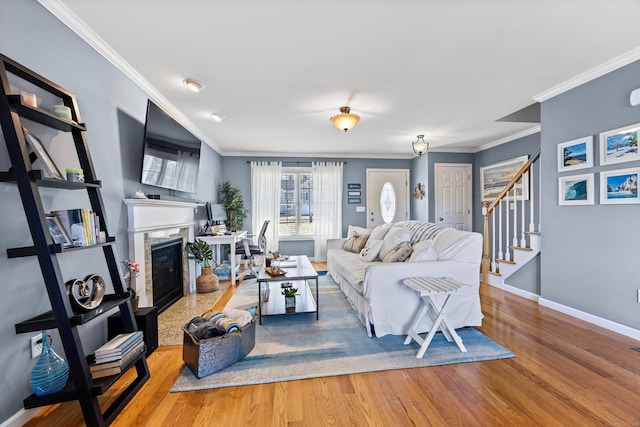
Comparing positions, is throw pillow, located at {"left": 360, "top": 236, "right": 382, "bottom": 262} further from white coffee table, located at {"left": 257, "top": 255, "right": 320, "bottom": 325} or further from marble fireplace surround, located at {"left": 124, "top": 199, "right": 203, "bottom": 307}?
marble fireplace surround, located at {"left": 124, "top": 199, "right": 203, "bottom": 307}

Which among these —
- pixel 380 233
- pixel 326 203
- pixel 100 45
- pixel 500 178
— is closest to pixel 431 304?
pixel 380 233

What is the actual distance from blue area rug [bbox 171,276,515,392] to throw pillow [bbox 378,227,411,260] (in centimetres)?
94

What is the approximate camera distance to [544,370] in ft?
6.37

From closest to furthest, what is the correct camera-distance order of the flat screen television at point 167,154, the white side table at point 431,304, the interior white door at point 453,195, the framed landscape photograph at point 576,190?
the white side table at point 431,304 < the flat screen television at point 167,154 < the framed landscape photograph at point 576,190 < the interior white door at point 453,195

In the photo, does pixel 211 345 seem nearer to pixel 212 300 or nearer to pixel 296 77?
pixel 212 300

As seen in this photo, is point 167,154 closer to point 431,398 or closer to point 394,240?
point 394,240

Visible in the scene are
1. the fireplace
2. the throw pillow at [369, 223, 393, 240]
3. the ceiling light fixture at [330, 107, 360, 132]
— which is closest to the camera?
the fireplace

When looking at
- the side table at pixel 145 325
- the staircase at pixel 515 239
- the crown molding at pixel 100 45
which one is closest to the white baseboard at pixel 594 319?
the staircase at pixel 515 239

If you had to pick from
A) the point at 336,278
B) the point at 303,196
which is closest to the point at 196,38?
the point at 336,278

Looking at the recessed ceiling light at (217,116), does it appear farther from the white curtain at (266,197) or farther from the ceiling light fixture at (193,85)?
the white curtain at (266,197)

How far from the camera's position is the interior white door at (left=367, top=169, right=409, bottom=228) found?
21.1 feet

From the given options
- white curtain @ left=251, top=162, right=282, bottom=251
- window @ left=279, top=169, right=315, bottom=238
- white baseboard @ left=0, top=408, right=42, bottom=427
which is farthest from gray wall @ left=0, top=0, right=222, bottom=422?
window @ left=279, top=169, right=315, bottom=238

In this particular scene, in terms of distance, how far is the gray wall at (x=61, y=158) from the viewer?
1.42 m

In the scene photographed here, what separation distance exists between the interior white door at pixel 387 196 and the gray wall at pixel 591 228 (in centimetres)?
333
